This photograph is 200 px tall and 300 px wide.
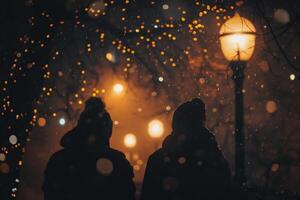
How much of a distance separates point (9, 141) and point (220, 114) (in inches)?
567

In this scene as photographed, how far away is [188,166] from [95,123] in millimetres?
1079

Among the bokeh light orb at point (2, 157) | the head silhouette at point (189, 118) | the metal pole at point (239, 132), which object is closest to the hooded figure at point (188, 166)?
the head silhouette at point (189, 118)

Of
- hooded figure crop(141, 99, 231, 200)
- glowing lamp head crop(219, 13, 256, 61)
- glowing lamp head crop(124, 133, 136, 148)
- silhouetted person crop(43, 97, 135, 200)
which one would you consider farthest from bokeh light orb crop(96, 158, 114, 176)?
glowing lamp head crop(124, 133, 136, 148)

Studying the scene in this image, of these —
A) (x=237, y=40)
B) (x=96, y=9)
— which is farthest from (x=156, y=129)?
(x=237, y=40)

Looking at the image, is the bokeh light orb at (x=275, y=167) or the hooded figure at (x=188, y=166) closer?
the hooded figure at (x=188, y=166)

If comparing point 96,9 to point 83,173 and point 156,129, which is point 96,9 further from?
point 156,129

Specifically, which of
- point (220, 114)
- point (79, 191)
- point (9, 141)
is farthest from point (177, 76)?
point (79, 191)

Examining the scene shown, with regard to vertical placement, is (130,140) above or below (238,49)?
below

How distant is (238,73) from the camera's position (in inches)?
271

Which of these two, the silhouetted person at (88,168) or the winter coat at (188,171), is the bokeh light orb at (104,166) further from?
the winter coat at (188,171)

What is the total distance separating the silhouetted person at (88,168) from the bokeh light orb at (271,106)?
1600 centimetres

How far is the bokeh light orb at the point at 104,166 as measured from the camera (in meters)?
5.03

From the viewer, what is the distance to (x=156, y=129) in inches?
1291

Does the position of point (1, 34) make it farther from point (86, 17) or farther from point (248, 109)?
point (248, 109)
